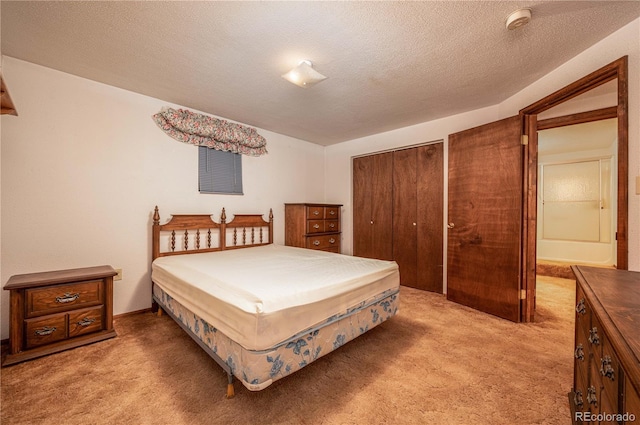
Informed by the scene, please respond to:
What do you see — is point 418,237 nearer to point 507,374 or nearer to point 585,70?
point 507,374

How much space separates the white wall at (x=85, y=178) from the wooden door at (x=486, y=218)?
3221mm

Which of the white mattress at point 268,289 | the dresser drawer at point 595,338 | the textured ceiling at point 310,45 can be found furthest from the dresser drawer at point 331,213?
the dresser drawer at point 595,338

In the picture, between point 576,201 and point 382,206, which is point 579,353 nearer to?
point 382,206

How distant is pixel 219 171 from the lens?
11.2 ft

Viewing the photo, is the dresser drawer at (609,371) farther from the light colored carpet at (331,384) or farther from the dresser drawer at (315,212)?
the dresser drawer at (315,212)

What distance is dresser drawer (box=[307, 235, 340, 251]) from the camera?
3.96 m

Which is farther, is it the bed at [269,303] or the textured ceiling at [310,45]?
the textured ceiling at [310,45]

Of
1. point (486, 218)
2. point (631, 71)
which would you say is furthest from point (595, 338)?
point (486, 218)

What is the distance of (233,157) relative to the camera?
357cm

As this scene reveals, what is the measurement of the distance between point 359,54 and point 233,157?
223 cm

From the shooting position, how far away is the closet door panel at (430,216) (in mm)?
3529

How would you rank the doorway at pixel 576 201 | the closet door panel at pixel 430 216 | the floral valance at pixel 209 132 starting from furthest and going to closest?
1. the doorway at pixel 576 201
2. the closet door panel at pixel 430 216
3. the floral valance at pixel 209 132

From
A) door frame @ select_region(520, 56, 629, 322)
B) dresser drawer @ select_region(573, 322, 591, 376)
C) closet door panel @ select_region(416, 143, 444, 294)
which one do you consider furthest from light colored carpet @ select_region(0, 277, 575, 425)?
closet door panel @ select_region(416, 143, 444, 294)

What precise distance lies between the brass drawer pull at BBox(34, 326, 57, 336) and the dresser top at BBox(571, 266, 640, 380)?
3180 millimetres
